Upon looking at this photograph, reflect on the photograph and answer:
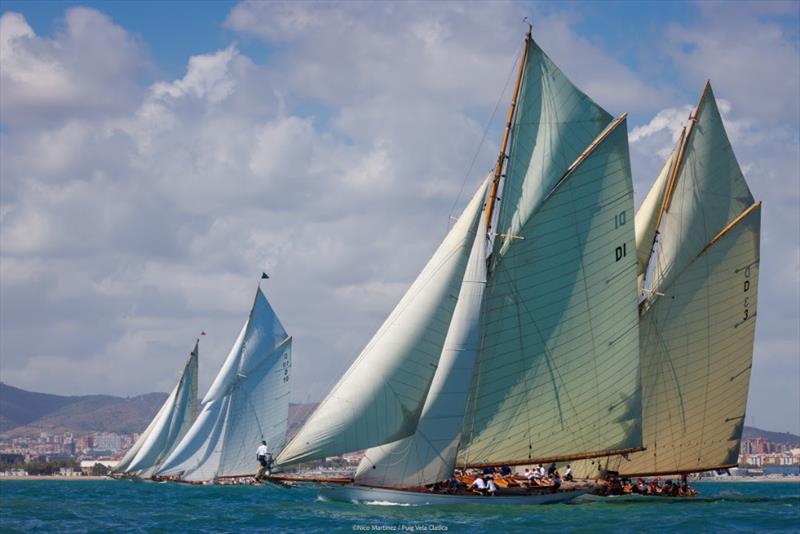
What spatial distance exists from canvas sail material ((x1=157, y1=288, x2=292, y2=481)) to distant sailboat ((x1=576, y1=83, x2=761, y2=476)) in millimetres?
41744

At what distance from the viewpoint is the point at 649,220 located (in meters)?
66.3

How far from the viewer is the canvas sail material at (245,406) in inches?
3944

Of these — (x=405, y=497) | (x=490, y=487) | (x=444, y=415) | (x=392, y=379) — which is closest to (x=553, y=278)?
(x=444, y=415)

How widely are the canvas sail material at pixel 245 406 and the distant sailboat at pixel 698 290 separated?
41744 mm

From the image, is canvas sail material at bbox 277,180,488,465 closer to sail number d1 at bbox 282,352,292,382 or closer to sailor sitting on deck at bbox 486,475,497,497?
sailor sitting on deck at bbox 486,475,497,497

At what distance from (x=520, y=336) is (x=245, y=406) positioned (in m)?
47.9

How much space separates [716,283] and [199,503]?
32.5 meters

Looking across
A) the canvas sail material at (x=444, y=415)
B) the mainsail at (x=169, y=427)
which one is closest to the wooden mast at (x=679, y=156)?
the canvas sail material at (x=444, y=415)

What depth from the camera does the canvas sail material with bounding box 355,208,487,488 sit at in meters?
53.9

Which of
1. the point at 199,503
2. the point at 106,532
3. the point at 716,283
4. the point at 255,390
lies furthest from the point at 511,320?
the point at 255,390

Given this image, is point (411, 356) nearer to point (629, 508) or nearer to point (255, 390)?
point (629, 508)

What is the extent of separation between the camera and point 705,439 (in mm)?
66438

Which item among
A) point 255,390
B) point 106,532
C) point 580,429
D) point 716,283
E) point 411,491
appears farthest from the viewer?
point 255,390

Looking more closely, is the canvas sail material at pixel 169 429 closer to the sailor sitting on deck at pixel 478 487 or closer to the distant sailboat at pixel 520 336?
the distant sailboat at pixel 520 336
